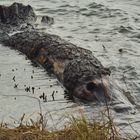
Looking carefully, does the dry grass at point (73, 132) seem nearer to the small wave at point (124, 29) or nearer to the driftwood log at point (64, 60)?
the driftwood log at point (64, 60)

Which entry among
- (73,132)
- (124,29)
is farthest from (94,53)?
(73,132)

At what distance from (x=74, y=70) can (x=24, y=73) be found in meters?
1.60

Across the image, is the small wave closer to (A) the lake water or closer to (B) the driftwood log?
(A) the lake water

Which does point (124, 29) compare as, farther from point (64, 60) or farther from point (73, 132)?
point (73, 132)

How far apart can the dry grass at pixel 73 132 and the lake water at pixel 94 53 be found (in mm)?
1147

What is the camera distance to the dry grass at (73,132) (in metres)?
6.14

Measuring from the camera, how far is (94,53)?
12.5 metres

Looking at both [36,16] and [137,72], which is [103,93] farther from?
[36,16]

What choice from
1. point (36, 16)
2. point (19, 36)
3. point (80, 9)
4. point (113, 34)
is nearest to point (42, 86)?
point (19, 36)

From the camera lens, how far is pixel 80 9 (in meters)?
17.0

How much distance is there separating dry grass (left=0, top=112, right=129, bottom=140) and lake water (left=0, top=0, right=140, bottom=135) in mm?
1147

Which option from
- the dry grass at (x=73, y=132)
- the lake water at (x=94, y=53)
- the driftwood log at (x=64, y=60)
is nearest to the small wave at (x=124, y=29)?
the lake water at (x=94, y=53)

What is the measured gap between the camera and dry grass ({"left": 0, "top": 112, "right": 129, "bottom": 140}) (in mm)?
6137

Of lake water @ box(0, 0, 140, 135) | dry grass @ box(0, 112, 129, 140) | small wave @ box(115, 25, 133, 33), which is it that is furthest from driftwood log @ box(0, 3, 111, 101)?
small wave @ box(115, 25, 133, 33)
